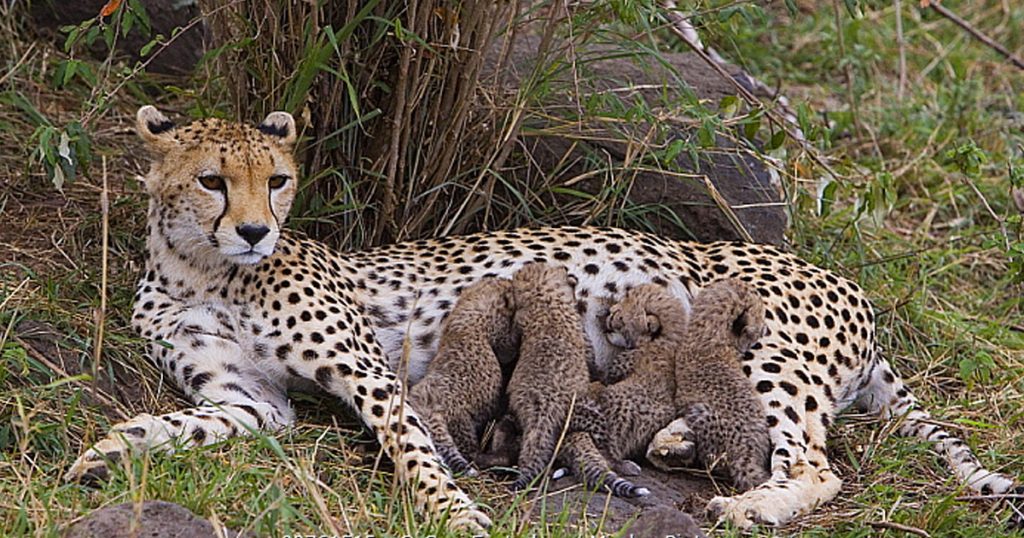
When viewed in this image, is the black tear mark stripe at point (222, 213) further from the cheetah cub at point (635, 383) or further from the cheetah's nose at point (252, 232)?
the cheetah cub at point (635, 383)

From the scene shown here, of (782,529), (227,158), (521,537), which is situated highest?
(227,158)

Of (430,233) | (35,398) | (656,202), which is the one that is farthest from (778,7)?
(35,398)

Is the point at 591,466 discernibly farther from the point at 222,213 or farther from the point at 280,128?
the point at 280,128

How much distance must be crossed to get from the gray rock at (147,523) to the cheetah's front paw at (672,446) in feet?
4.90

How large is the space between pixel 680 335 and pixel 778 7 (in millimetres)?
4963

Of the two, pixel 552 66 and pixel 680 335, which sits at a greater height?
pixel 552 66

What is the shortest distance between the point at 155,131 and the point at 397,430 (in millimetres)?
1441

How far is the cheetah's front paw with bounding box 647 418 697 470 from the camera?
4504mm

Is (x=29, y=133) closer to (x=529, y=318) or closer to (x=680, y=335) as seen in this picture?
(x=529, y=318)

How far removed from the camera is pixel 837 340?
5078 millimetres

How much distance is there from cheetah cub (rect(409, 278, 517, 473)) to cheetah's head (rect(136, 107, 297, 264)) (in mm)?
635

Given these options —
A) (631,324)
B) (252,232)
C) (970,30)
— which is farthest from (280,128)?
(970,30)

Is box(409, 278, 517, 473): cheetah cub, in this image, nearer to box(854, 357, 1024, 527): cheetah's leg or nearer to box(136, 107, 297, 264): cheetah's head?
box(136, 107, 297, 264): cheetah's head

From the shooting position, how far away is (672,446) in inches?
177
